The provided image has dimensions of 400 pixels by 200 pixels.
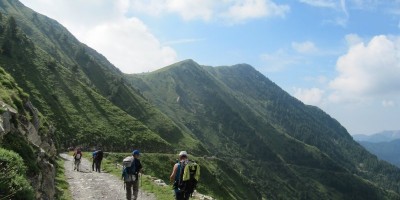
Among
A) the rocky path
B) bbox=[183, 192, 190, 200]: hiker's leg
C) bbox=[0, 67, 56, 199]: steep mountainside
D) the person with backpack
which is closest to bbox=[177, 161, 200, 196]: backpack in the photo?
the person with backpack

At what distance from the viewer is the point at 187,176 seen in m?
18.9

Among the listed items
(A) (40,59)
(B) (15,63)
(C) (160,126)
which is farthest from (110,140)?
(C) (160,126)

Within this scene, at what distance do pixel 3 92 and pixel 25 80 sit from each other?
11042cm

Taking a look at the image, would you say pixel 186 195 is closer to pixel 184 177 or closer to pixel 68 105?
pixel 184 177

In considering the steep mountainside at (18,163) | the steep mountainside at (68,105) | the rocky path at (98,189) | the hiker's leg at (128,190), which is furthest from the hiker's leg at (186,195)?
the steep mountainside at (68,105)

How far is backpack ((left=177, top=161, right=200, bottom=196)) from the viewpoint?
18.9m

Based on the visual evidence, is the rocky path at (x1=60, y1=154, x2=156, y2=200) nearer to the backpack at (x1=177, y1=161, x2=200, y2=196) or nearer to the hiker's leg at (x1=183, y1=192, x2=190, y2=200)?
the hiker's leg at (x1=183, y1=192, x2=190, y2=200)

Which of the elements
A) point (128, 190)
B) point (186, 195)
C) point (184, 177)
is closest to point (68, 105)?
point (128, 190)

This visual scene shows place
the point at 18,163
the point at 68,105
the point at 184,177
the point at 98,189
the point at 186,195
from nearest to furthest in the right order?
1. the point at 18,163
2. the point at 184,177
3. the point at 186,195
4. the point at 98,189
5. the point at 68,105

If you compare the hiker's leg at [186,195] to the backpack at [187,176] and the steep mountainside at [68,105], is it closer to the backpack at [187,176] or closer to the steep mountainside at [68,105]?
the backpack at [187,176]

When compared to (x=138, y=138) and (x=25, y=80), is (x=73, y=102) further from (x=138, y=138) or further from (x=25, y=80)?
(x=138, y=138)

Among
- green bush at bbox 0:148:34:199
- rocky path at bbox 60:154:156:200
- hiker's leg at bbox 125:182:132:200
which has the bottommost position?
rocky path at bbox 60:154:156:200

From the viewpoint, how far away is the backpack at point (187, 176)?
18875 mm

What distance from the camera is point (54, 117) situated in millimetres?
114562
